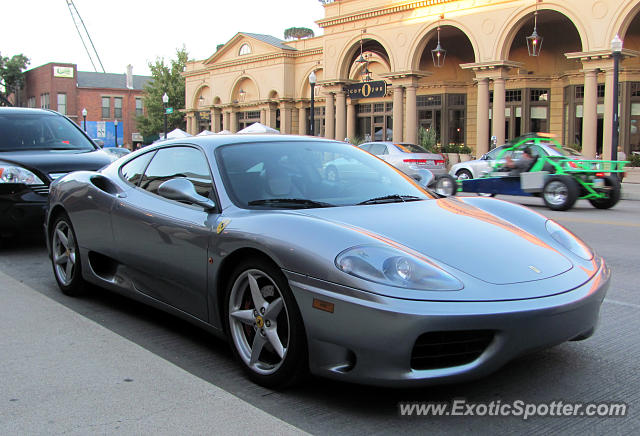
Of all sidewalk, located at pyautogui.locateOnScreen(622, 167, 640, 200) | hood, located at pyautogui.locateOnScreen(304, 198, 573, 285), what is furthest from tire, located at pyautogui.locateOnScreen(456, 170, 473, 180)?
hood, located at pyautogui.locateOnScreen(304, 198, 573, 285)

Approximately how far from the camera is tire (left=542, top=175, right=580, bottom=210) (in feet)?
43.2

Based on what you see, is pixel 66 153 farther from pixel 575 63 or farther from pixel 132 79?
pixel 132 79

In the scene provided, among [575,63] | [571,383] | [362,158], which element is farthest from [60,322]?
[575,63]

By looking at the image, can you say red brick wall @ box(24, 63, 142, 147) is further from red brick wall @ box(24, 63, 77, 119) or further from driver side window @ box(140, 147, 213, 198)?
driver side window @ box(140, 147, 213, 198)

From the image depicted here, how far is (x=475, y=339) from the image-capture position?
2.93 m

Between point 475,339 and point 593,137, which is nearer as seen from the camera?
point 475,339

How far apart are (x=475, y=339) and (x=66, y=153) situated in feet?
22.4

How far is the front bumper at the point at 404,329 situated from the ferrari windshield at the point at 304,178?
1.01m

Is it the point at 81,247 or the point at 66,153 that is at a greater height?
the point at 66,153

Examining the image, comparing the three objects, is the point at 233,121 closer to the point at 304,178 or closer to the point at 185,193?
the point at 304,178

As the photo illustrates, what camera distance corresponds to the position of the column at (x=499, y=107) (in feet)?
90.1

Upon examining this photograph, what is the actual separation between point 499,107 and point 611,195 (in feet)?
48.2

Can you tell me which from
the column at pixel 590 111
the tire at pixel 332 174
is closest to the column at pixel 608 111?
the column at pixel 590 111

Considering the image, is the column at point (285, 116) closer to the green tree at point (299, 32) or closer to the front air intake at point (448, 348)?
the green tree at point (299, 32)
